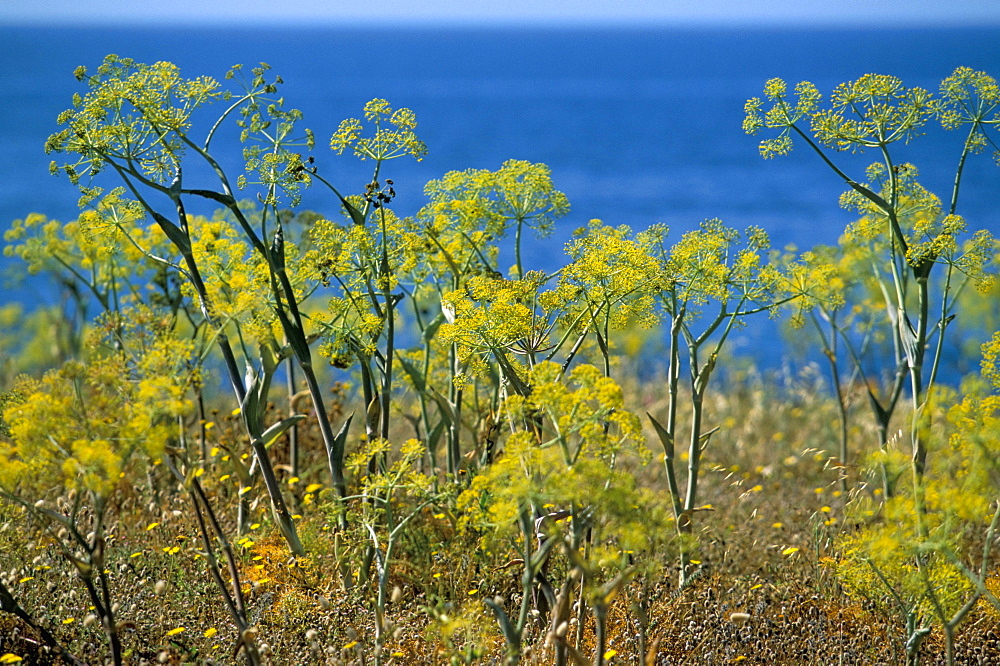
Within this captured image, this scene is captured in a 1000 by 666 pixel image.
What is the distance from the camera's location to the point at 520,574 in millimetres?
2840

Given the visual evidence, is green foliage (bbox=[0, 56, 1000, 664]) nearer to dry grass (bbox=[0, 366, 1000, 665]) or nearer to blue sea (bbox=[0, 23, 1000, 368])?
dry grass (bbox=[0, 366, 1000, 665])

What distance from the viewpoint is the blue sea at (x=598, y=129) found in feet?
112

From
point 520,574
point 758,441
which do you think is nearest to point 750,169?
point 758,441

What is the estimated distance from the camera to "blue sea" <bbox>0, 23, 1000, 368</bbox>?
3416 cm

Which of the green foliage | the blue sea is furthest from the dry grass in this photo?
the blue sea

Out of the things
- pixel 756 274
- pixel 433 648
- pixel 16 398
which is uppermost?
pixel 756 274

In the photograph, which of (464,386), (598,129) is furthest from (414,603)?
(598,129)

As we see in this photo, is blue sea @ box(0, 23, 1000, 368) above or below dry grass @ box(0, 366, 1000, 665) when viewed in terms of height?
above

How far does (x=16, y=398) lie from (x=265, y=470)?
72 cm

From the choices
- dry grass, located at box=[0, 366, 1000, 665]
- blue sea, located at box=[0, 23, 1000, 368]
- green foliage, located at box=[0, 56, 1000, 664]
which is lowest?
dry grass, located at box=[0, 366, 1000, 665]

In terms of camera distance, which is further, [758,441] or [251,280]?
[758,441]

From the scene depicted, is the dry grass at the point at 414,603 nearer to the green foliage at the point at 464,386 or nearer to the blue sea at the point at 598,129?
the green foliage at the point at 464,386

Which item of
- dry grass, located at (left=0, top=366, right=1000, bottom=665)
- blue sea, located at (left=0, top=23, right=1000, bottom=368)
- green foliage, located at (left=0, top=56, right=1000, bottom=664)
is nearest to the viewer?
green foliage, located at (left=0, top=56, right=1000, bottom=664)

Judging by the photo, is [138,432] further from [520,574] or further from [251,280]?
[520,574]
